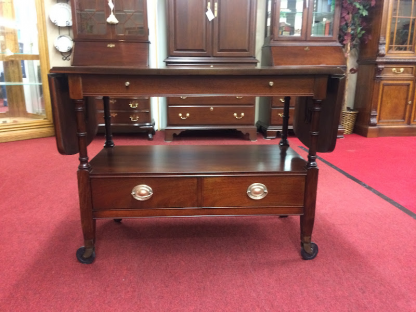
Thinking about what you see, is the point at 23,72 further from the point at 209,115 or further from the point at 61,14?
the point at 209,115

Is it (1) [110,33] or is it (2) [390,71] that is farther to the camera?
(2) [390,71]

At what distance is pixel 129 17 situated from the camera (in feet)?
11.2

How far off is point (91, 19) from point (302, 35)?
87.5 inches

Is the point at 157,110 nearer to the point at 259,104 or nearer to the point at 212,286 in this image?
the point at 259,104

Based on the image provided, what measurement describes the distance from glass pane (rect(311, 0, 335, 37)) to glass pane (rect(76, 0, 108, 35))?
222 centimetres

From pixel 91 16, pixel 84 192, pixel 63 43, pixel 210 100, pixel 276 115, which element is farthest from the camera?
pixel 63 43

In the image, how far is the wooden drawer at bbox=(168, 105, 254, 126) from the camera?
349 cm

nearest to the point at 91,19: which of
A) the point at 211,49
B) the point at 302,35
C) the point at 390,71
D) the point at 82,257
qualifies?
the point at 211,49

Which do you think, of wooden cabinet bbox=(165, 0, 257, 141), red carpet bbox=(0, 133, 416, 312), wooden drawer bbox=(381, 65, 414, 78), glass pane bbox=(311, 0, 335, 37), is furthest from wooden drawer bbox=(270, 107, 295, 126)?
red carpet bbox=(0, 133, 416, 312)

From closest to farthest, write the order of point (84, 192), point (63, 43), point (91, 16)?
point (84, 192)
point (91, 16)
point (63, 43)

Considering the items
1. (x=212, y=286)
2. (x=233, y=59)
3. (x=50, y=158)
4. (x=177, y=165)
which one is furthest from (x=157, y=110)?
(x=212, y=286)

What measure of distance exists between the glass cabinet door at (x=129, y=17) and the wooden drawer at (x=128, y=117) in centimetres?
79

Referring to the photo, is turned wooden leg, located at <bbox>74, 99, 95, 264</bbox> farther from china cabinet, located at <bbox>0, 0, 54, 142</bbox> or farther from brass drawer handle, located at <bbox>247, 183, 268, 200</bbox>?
china cabinet, located at <bbox>0, 0, 54, 142</bbox>

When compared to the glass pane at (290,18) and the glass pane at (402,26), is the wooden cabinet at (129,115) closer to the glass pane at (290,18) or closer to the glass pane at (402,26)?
the glass pane at (290,18)
